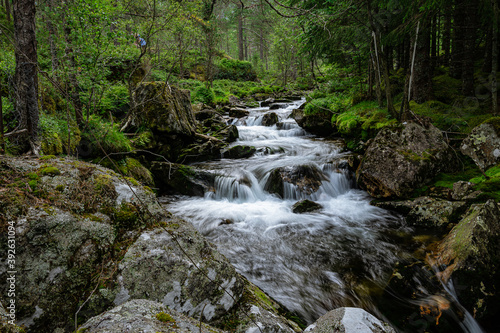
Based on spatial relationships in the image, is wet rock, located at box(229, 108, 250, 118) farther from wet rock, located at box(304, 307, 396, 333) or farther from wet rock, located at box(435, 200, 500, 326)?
wet rock, located at box(304, 307, 396, 333)

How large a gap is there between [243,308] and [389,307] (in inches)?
112

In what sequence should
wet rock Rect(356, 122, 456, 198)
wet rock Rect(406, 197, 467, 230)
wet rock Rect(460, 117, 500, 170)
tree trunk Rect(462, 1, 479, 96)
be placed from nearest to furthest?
wet rock Rect(406, 197, 467, 230), wet rock Rect(460, 117, 500, 170), wet rock Rect(356, 122, 456, 198), tree trunk Rect(462, 1, 479, 96)

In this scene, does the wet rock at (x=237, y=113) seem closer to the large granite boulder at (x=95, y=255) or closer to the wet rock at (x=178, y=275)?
the large granite boulder at (x=95, y=255)

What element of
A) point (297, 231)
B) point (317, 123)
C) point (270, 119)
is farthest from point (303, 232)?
point (270, 119)

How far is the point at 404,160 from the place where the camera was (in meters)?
6.29

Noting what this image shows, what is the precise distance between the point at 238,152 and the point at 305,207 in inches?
187

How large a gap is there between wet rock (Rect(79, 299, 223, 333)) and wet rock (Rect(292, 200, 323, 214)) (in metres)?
5.45

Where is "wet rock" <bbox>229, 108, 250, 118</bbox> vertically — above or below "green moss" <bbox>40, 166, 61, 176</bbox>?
above

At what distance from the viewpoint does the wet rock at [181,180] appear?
26.8 ft

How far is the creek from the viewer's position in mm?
4211

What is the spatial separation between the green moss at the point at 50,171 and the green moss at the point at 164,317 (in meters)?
1.55

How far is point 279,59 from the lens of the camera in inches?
957

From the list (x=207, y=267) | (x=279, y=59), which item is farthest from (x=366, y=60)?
(x=279, y=59)

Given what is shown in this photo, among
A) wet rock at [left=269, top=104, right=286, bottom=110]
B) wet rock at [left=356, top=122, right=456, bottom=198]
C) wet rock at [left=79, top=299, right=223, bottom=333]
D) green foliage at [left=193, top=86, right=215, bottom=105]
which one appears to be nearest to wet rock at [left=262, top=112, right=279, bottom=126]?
wet rock at [left=269, top=104, right=286, bottom=110]
